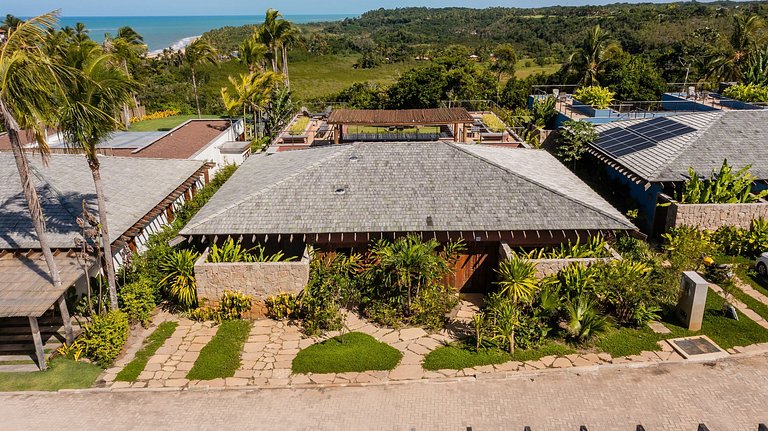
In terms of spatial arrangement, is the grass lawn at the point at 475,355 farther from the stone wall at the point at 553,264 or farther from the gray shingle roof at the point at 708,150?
the gray shingle roof at the point at 708,150

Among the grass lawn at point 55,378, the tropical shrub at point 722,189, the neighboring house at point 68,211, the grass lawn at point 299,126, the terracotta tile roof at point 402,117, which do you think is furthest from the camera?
the grass lawn at point 299,126

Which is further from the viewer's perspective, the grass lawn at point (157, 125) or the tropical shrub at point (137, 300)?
the grass lawn at point (157, 125)

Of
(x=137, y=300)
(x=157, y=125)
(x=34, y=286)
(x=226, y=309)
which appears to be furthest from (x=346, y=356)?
(x=157, y=125)

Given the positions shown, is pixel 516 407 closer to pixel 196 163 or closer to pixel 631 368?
pixel 631 368

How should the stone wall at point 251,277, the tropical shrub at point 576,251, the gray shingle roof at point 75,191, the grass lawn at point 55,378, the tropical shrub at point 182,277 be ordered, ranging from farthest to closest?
the tropical shrub at point 576,251 → the gray shingle roof at point 75,191 → the tropical shrub at point 182,277 → the stone wall at point 251,277 → the grass lawn at point 55,378

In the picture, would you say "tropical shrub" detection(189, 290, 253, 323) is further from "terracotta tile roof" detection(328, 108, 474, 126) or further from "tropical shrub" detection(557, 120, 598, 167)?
"tropical shrub" detection(557, 120, 598, 167)

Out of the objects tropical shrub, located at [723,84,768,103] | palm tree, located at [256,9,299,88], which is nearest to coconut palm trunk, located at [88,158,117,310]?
palm tree, located at [256,9,299,88]

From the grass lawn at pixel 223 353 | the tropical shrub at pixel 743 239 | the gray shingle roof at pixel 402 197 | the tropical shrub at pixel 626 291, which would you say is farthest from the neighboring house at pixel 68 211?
the tropical shrub at pixel 743 239
